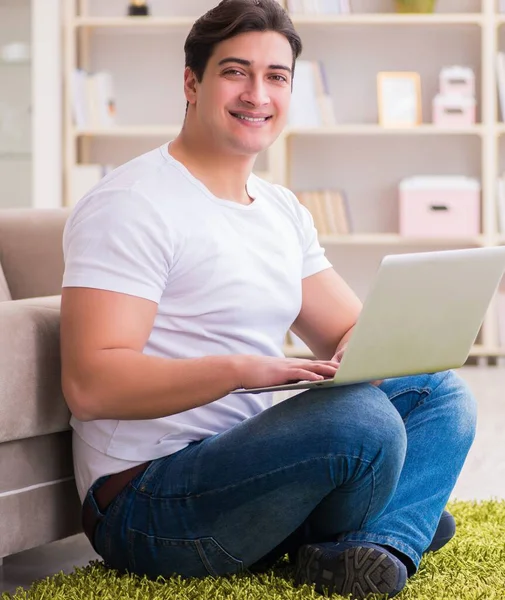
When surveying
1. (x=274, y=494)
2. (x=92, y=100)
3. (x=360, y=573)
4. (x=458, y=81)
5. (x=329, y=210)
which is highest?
(x=458, y=81)

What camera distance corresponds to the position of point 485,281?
146 cm

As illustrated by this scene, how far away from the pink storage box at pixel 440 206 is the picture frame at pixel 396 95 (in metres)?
0.30

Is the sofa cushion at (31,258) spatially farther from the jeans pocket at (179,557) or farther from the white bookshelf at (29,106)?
the white bookshelf at (29,106)

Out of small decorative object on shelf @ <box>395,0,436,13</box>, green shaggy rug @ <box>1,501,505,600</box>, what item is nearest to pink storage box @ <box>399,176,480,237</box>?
small decorative object on shelf @ <box>395,0,436,13</box>

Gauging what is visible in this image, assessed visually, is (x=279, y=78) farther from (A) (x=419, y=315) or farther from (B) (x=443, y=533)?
(B) (x=443, y=533)

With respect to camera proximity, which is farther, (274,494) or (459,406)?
(459,406)

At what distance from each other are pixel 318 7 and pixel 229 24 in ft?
10.3

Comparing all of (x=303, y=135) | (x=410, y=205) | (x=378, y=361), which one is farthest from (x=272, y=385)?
(x=303, y=135)

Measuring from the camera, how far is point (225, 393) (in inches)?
53.4

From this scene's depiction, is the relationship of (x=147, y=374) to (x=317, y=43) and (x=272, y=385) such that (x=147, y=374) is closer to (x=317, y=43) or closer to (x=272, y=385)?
(x=272, y=385)

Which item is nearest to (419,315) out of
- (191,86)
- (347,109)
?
(191,86)

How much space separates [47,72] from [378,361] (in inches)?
137

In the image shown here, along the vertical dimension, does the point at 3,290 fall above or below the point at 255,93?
below

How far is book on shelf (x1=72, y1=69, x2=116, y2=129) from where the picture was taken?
4.57m
